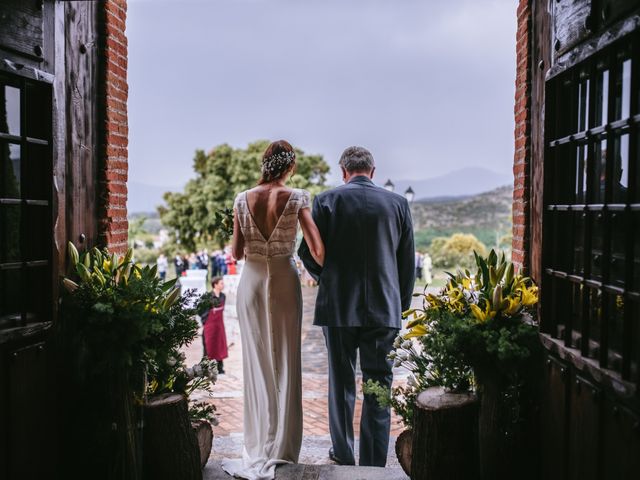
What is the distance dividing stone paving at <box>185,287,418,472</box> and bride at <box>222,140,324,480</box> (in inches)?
18.1

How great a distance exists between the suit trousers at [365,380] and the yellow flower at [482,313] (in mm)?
944

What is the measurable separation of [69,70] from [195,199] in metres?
29.0

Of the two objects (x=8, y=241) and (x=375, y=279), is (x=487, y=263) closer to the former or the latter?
(x=375, y=279)

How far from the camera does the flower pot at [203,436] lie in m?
4.16

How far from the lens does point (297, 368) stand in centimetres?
424

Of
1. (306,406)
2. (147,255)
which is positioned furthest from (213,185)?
(306,406)

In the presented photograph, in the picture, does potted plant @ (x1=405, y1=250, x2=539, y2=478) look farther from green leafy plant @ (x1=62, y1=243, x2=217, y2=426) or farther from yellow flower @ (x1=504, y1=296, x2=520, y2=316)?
green leafy plant @ (x1=62, y1=243, x2=217, y2=426)

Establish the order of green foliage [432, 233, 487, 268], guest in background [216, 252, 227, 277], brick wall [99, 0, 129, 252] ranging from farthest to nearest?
green foliage [432, 233, 487, 268] < guest in background [216, 252, 227, 277] < brick wall [99, 0, 129, 252]

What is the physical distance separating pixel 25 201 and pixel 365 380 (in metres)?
2.46

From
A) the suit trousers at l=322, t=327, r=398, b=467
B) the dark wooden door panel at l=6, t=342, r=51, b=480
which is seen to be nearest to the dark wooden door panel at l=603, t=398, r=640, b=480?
the suit trousers at l=322, t=327, r=398, b=467

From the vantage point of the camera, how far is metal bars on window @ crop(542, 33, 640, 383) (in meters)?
2.57

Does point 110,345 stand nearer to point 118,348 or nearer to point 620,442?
point 118,348

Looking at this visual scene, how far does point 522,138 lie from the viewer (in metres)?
4.34

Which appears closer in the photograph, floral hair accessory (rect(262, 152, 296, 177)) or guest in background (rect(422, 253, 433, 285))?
floral hair accessory (rect(262, 152, 296, 177))
